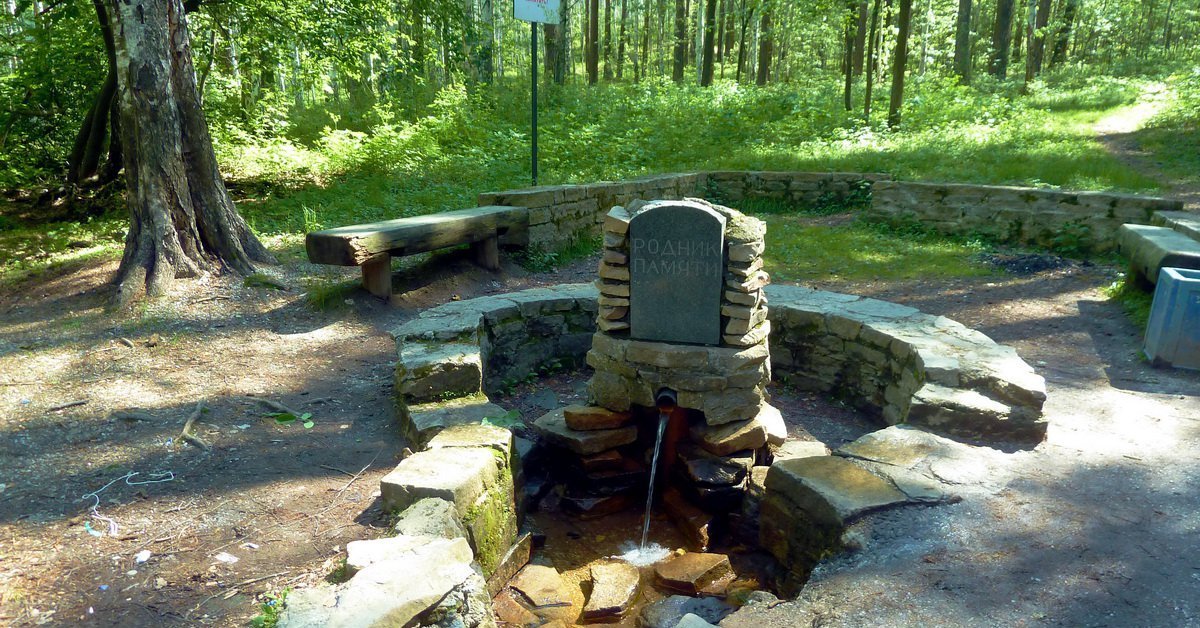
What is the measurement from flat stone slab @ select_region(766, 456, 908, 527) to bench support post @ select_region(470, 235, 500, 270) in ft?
15.8

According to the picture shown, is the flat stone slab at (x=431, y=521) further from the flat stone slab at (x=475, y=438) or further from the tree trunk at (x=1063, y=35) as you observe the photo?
the tree trunk at (x=1063, y=35)

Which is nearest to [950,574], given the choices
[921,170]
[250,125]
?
[921,170]

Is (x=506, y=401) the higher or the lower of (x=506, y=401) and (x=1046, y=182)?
the lower

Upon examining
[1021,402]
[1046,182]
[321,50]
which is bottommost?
[1021,402]

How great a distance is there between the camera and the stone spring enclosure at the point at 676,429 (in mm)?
3256

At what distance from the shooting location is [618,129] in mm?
15375

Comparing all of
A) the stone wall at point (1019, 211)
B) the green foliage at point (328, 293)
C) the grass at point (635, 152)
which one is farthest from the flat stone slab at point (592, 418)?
the stone wall at point (1019, 211)

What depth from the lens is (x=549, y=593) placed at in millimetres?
3566

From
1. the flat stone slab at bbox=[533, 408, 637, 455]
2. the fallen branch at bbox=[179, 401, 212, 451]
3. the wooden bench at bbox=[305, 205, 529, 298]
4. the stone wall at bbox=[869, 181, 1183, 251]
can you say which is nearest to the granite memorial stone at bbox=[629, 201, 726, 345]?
the flat stone slab at bbox=[533, 408, 637, 455]

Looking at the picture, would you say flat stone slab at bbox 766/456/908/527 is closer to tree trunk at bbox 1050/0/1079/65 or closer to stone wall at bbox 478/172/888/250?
stone wall at bbox 478/172/888/250

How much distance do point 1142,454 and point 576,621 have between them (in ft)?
10.4

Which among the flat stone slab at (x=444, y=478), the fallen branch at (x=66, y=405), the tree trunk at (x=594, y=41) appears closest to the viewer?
the flat stone slab at (x=444, y=478)

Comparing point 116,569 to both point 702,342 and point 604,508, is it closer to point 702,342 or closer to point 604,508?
point 604,508

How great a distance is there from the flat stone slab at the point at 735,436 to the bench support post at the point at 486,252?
162 inches
